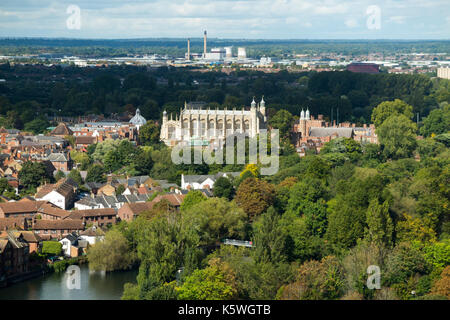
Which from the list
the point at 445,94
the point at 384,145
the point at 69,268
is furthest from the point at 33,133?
the point at 445,94

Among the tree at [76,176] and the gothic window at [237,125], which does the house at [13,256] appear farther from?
the gothic window at [237,125]

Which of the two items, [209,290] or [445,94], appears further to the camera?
[445,94]

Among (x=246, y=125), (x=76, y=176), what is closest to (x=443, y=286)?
(x=76, y=176)

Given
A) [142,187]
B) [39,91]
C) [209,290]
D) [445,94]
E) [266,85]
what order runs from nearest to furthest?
[209,290] → [142,187] → [445,94] → [39,91] → [266,85]

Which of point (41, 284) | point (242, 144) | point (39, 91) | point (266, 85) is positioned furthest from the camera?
point (266, 85)

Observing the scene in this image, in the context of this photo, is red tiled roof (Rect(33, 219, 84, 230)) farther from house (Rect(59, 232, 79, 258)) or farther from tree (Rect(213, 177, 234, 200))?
tree (Rect(213, 177, 234, 200))

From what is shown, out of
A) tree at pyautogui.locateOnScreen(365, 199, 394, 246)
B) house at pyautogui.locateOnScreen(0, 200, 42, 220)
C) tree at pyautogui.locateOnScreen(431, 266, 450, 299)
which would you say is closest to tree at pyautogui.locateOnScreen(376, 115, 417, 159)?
tree at pyautogui.locateOnScreen(365, 199, 394, 246)

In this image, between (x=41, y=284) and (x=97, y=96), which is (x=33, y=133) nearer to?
(x=97, y=96)
